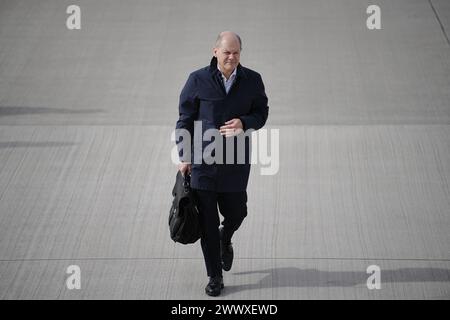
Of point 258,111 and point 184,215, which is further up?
point 258,111

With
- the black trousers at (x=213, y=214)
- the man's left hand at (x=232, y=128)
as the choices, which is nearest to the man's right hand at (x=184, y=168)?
the black trousers at (x=213, y=214)

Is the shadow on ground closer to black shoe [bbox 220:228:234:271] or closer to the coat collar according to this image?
black shoe [bbox 220:228:234:271]

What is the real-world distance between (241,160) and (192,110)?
1.14ft

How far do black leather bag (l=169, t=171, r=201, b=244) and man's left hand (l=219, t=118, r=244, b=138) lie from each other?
304mm

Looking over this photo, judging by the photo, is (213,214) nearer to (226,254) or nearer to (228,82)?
(226,254)

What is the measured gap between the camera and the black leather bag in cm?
408

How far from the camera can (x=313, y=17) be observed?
8.31m

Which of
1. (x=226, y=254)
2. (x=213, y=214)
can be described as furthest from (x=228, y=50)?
(x=226, y=254)

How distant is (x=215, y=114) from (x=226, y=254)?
0.81 meters

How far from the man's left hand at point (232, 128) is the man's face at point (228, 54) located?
0.88 feet

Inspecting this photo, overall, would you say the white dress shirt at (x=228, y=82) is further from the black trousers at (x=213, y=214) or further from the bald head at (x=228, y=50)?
the black trousers at (x=213, y=214)

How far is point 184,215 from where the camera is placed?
13.4 ft

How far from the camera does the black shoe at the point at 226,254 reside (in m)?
4.42

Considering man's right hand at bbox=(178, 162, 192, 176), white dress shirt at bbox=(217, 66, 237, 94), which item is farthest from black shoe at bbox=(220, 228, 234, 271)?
white dress shirt at bbox=(217, 66, 237, 94)
